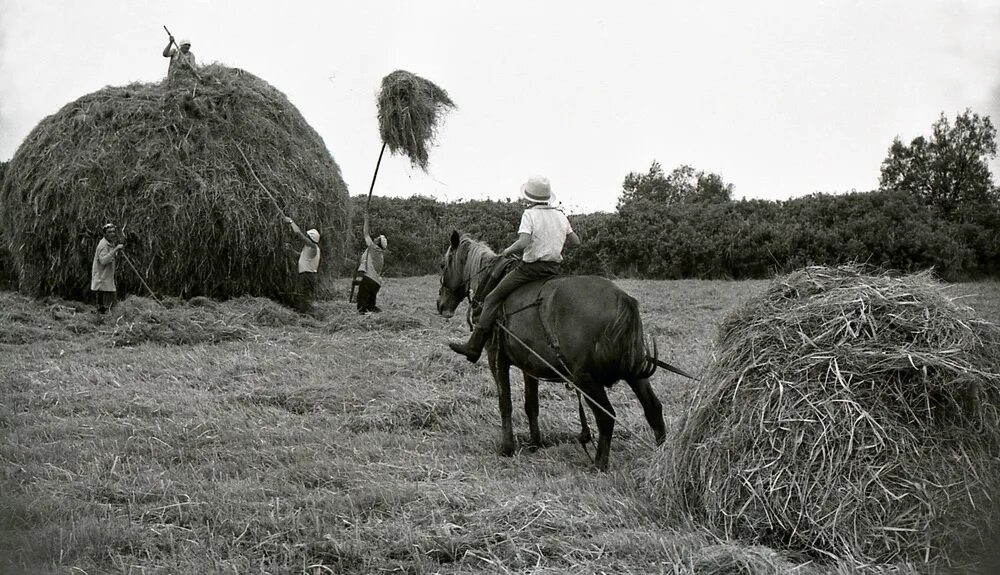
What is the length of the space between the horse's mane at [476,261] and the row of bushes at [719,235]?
477 inches

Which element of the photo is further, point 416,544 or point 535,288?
point 535,288

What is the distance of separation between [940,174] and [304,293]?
39.2 feet

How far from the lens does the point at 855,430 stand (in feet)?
12.2

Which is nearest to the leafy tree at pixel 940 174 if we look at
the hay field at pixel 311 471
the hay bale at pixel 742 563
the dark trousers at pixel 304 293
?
the hay field at pixel 311 471

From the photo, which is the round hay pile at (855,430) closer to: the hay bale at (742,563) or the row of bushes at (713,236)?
the hay bale at (742,563)

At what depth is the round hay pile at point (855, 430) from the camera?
360cm

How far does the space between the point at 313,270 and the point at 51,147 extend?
5630mm

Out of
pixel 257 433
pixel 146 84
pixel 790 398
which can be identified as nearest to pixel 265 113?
pixel 146 84

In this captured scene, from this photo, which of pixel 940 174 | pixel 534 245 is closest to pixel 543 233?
pixel 534 245

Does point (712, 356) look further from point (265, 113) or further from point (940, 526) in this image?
point (265, 113)

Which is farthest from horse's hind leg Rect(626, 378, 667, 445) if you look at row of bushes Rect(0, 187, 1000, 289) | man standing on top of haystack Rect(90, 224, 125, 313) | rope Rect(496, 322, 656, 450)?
row of bushes Rect(0, 187, 1000, 289)

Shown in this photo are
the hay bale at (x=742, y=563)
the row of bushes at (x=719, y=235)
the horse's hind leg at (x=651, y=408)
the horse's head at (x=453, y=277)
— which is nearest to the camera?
the hay bale at (x=742, y=563)

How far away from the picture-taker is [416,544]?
3.97m

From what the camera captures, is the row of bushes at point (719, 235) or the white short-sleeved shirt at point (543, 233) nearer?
the white short-sleeved shirt at point (543, 233)
